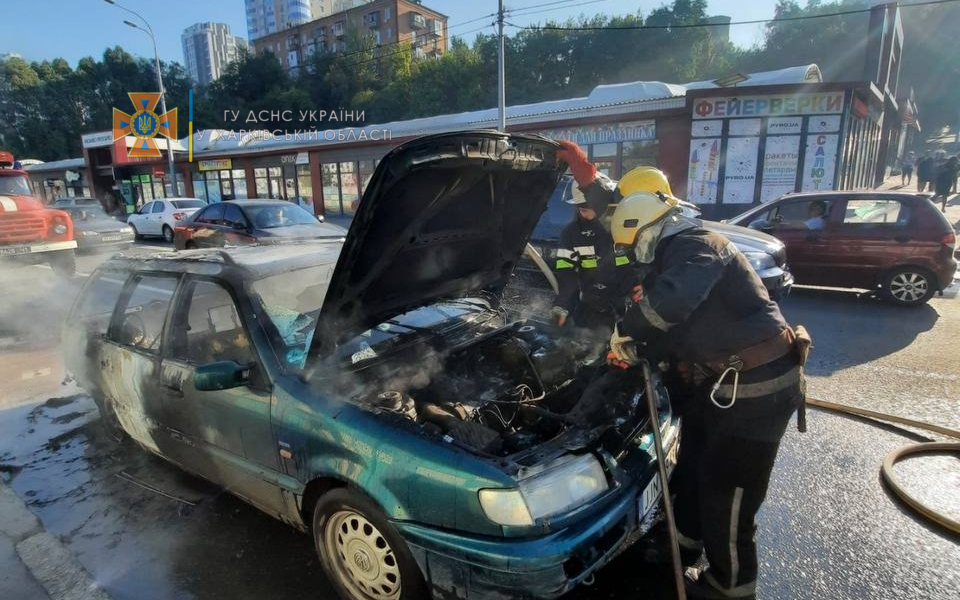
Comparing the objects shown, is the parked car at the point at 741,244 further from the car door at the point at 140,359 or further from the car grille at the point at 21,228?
the car grille at the point at 21,228

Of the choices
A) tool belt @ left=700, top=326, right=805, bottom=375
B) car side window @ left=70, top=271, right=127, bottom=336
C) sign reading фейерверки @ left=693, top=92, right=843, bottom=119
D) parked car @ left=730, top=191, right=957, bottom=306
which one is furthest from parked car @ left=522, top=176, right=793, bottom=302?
sign reading фейерверки @ left=693, top=92, right=843, bottom=119

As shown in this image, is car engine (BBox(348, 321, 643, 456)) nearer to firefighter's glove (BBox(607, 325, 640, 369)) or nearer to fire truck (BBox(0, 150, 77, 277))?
firefighter's glove (BBox(607, 325, 640, 369))

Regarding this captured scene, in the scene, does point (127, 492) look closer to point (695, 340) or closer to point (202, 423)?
point (202, 423)

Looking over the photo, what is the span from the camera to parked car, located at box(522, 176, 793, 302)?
605 cm

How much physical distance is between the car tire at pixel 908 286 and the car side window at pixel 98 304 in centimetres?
834

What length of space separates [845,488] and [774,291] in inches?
135

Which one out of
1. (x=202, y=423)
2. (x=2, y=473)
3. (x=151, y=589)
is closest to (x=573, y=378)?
(x=202, y=423)

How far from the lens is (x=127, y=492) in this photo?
3285mm

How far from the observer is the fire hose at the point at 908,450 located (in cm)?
273

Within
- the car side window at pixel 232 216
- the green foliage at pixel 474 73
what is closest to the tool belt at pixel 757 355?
the car side window at pixel 232 216

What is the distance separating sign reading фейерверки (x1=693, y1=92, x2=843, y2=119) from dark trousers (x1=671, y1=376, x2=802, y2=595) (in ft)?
48.4

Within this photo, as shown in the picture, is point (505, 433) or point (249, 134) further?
point (249, 134)

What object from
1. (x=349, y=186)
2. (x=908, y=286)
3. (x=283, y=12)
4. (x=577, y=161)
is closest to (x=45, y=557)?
(x=577, y=161)

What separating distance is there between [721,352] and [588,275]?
2479 mm
